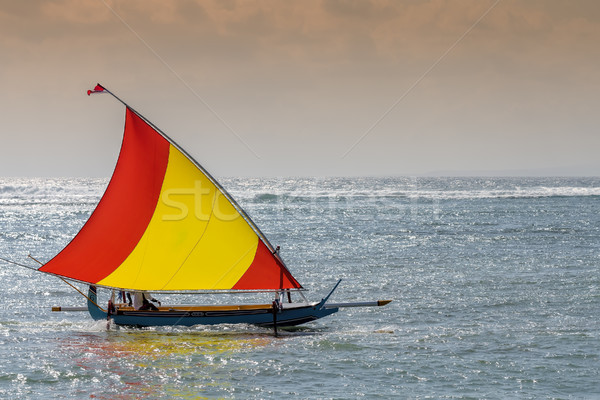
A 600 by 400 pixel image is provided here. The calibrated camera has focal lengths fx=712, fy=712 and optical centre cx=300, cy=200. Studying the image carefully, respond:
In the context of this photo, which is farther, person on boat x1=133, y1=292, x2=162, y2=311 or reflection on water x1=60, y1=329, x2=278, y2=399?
person on boat x1=133, y1=292, x2=162, y2=311

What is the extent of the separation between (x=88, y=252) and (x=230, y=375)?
8572 mm

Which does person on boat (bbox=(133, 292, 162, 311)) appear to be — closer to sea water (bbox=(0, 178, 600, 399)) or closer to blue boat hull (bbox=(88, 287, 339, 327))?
blue boat hull (bbox=(88, 287, 339, 327))

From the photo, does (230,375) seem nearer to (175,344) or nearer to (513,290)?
(175,344)

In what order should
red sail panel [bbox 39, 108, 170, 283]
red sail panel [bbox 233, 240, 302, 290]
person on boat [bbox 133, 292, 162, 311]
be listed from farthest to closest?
person on boat [bbox 133, 292, 162, 311]
red sail panel [bbox 39, 108, 170, 283]
red sail panel [bbox 233, 240, 302, 290]

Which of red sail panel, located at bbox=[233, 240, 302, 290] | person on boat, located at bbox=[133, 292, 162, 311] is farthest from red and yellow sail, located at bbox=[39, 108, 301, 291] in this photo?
person on boat, located at bbox=[133, 292, 162, 311]

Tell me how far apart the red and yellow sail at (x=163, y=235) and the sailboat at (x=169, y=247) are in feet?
0.11

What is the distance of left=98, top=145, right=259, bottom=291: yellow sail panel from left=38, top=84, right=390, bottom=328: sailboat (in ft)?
0.11

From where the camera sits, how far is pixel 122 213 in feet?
83.2

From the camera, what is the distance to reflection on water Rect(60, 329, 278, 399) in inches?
720

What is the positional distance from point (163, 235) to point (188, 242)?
0.99 metres

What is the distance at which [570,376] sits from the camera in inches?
736

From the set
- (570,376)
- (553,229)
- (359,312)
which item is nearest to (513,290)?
(359,312)

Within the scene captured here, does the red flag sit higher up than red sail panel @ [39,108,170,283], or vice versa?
the red flag

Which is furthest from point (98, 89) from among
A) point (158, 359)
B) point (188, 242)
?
point (158, 359)
